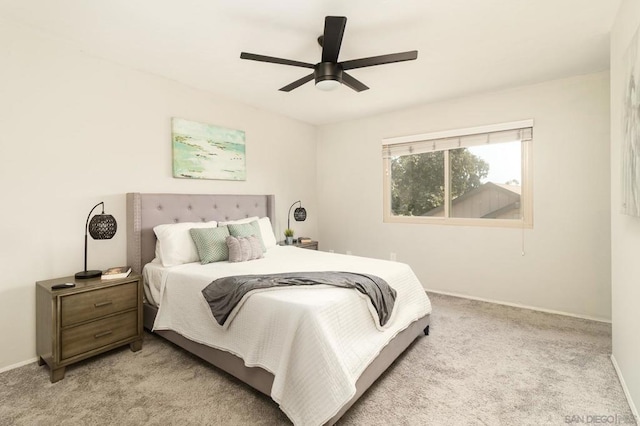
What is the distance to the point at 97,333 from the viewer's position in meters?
2.32

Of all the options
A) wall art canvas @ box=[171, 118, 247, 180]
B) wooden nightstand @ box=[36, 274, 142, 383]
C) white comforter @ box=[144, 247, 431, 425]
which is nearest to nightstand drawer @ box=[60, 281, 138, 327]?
wooden nightstand @ box=[36, 274, 142, 383]

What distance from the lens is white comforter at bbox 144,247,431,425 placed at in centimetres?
160

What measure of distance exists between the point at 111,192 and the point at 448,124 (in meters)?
3.84

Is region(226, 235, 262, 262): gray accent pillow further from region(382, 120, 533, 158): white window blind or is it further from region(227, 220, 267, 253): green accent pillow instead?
region(382, 120, 533, 158): white window blind

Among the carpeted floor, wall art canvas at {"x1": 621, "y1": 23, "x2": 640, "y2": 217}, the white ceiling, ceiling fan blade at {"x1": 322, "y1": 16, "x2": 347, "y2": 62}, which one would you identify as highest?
the white ceiling

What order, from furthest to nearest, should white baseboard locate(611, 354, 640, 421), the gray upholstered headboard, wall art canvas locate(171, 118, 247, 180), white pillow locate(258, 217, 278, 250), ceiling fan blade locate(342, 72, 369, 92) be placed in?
1. white pillow locate(258, 217, 278, 250)
2. wall art canvas locate(171, 118, 247, 180)
3. the gray upholstered headboard
4. ceiling fan blade locate(342, 72, 369, 92)
5. white baseboard locate(611, 354, 640, 421)

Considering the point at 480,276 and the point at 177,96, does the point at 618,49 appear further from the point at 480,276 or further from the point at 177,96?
the point at 177,96

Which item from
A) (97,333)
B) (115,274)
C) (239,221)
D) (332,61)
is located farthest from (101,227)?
(332,61)

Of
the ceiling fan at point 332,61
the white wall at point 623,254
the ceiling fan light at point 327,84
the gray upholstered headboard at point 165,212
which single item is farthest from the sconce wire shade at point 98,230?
the white wall at point 623,254

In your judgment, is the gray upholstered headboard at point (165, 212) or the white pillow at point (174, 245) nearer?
the white pillow at point (174, 245)

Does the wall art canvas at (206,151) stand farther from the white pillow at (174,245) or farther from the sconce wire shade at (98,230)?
the sconce wire shade at (98,230)

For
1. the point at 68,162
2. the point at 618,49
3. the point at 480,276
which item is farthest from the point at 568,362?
the point at 68,162

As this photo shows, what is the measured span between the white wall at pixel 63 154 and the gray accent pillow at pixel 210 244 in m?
0.73

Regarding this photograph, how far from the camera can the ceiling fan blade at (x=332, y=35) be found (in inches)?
72.3
